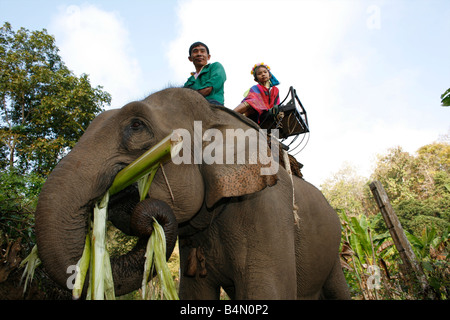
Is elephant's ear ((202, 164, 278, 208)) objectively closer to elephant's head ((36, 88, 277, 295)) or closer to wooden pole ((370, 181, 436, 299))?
elephant's head ((36, 88, 277, 295))

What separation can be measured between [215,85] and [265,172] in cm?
141

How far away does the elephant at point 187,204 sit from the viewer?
186 centimetres

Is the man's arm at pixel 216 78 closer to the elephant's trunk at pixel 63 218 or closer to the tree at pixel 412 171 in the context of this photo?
the elephant's trunk at pixel 63 218

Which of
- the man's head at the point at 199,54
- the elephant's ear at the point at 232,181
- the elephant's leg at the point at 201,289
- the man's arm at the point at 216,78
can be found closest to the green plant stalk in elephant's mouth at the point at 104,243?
the elephant's ear at the point at 232,181

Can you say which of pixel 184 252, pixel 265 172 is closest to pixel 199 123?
pixel 265 172

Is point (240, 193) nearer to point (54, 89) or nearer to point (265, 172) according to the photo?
point (265, 172)

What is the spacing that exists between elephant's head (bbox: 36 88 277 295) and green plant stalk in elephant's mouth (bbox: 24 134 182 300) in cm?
6

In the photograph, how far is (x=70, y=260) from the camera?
1762 mm

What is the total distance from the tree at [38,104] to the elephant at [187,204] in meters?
12.5

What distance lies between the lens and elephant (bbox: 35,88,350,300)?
1.86 metres

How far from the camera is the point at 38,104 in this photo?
15.7 m

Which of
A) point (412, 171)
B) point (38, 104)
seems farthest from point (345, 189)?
point (38, 104)

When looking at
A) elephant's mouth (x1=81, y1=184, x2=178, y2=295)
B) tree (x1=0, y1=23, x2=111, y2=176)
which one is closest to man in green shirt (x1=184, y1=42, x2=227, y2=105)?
elephant's mouth (x1=81, y1=184, x2=178, y2=295)

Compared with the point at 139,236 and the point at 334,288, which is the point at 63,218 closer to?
the point at 139,236
